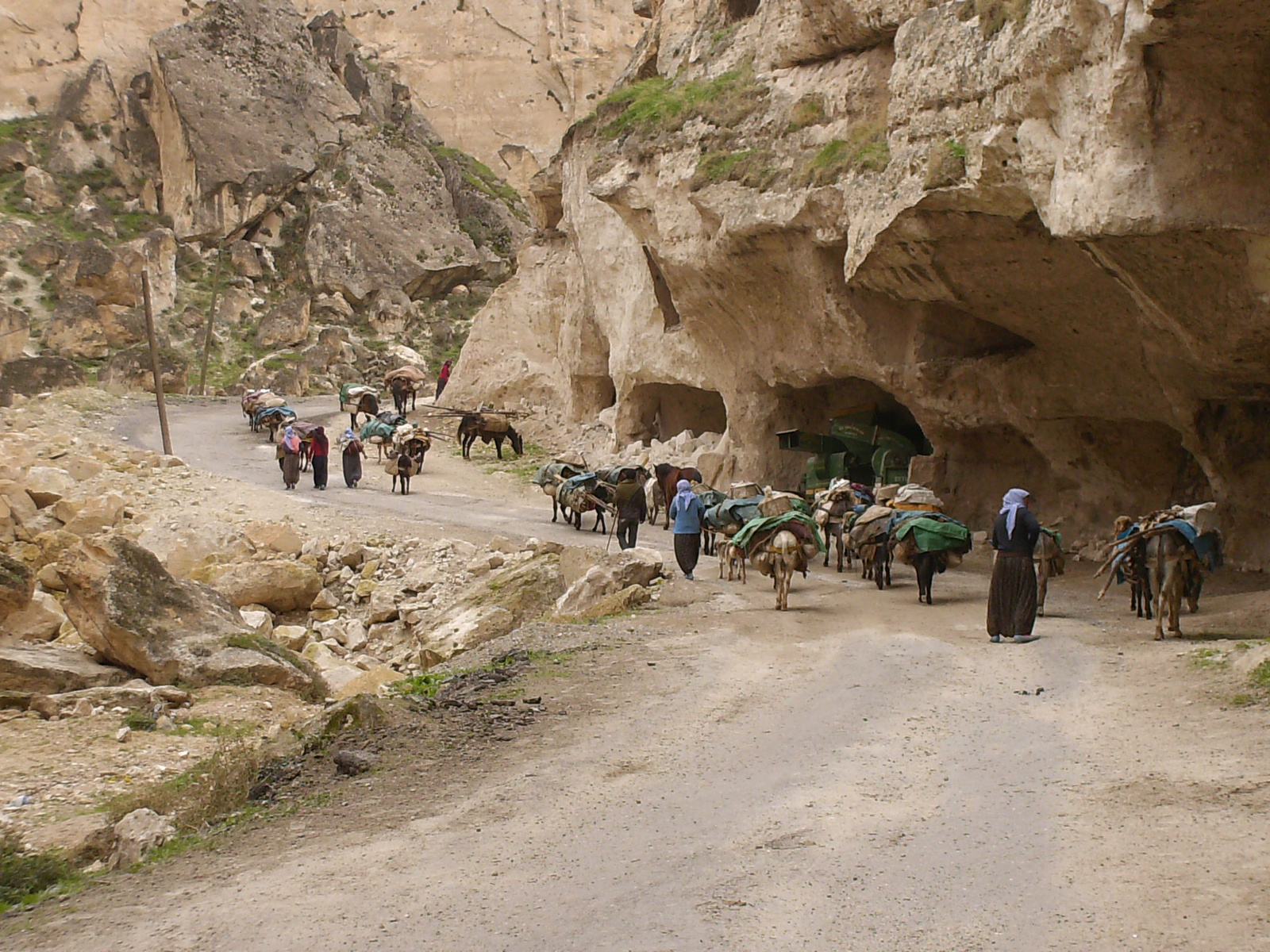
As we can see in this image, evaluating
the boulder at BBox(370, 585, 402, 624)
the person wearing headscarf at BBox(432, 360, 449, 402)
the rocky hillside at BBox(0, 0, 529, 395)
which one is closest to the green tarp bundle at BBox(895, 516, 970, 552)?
the boulder at BBox(370, 585, 402, 624)

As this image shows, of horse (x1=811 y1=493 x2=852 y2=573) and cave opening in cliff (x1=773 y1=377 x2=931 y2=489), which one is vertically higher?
cave opening in cliff (x1=773 y1=377 x2=931 y2=489)

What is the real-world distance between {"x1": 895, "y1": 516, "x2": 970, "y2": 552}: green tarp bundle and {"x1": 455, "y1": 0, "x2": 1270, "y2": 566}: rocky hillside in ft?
10.2

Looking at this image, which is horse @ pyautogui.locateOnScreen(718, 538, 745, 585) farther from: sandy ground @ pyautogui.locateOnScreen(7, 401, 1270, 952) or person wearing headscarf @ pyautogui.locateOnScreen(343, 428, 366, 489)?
person wearing headscarf @ pyautogui.locateOnScreen(343, 428, 366, 489)

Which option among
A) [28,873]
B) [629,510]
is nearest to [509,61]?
[629,510]

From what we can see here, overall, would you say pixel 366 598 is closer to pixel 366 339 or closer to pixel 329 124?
pixel 366 339

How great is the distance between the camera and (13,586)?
1122 cm

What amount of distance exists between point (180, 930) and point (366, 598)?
39.3 feet

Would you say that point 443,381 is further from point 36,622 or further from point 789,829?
point 789,829

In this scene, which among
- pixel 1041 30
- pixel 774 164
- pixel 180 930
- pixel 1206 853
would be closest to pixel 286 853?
pixel 180 930

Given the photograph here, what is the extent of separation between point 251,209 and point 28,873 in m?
50.3

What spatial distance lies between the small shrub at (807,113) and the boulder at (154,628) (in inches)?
469

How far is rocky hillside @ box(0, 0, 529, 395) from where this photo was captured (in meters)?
46.1

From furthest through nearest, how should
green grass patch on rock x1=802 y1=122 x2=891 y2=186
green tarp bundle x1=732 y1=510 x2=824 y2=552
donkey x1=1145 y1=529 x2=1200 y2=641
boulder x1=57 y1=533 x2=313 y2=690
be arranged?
green grass patch on rock x1=802 y1=122 x2=891 y2=186, green tarp bundle x1=732 y1=510 x2=824 y2=552, boulder x1=57 y1=533 x2=313 y2=690, donkey x1=1145 y1=529 x2=1200 y2=641

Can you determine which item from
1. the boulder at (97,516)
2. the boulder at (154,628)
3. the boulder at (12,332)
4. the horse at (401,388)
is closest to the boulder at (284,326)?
the boulder at (12,332)
